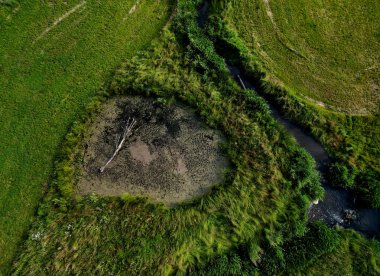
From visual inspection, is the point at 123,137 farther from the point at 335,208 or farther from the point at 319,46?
the point at 319,46

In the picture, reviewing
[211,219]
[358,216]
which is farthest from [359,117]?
[211,219]

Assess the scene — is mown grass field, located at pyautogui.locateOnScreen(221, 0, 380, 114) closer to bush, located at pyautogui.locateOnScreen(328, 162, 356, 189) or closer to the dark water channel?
the dark water channel

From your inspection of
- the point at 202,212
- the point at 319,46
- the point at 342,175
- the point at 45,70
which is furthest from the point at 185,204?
the point at 319,46

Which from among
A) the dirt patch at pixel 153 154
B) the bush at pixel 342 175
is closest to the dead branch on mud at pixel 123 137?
the dirt patch at pixel 153 154

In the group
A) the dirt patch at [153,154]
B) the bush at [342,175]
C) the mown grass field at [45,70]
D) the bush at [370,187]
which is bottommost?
the bush at [370,187]

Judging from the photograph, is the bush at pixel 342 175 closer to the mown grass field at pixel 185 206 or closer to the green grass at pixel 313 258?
the mown grass field at pixel 185 206

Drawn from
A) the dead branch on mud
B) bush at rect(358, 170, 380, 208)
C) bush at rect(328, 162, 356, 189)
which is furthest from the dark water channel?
the dead branch on mud

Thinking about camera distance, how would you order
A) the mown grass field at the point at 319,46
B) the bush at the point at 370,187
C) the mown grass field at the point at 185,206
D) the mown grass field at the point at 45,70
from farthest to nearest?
the mown grass field at the point at 319,46
the mown grass field at the point at 45,70
the bush at the point at 370,187
the mown grass field at the point at 185,206

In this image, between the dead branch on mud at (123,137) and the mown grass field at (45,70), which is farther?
the dead branch on mud at (123,137)
